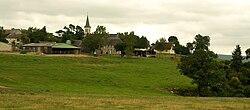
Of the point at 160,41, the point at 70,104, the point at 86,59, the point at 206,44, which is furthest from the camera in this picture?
the point at 206,44

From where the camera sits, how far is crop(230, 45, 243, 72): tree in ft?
285

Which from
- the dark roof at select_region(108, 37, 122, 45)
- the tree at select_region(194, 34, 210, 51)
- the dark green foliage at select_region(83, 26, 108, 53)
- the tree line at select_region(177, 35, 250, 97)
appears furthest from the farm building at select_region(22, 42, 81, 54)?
the tree at select_region(194, 34, 210, 51)

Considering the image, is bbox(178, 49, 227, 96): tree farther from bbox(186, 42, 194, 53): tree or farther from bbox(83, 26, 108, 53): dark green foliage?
bbox(186, 42, 194, 53): tree

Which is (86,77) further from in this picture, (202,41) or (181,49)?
(202,41)

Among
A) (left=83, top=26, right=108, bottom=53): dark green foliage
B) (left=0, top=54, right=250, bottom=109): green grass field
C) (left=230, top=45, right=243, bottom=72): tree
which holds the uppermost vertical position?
(left=83, top=26, right=108, bottom=53): dark green foliage

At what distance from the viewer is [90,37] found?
128625mm

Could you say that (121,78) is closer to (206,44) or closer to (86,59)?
(86,59)

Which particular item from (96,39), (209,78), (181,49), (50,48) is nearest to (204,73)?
(209,78)

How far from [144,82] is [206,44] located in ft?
417

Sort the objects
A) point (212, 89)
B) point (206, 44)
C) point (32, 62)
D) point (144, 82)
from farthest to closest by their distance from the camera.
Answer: point (206, 44) < point (32, 62) < point (144, 82) < point (212, 89)

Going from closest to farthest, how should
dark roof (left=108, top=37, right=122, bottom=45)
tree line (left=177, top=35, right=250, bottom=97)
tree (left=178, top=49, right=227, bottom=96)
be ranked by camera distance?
tree (left=178, top=49, right=227, bottom=96)
tree line (left=177, top=35, right=250, bottom=97)
dark roof (left=108, top=37, right=122, bottom=45)

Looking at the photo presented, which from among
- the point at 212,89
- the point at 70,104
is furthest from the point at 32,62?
the point at 70,104

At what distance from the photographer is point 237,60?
8850 centimetres

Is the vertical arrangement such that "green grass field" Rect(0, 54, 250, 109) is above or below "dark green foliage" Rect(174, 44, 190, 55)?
below
